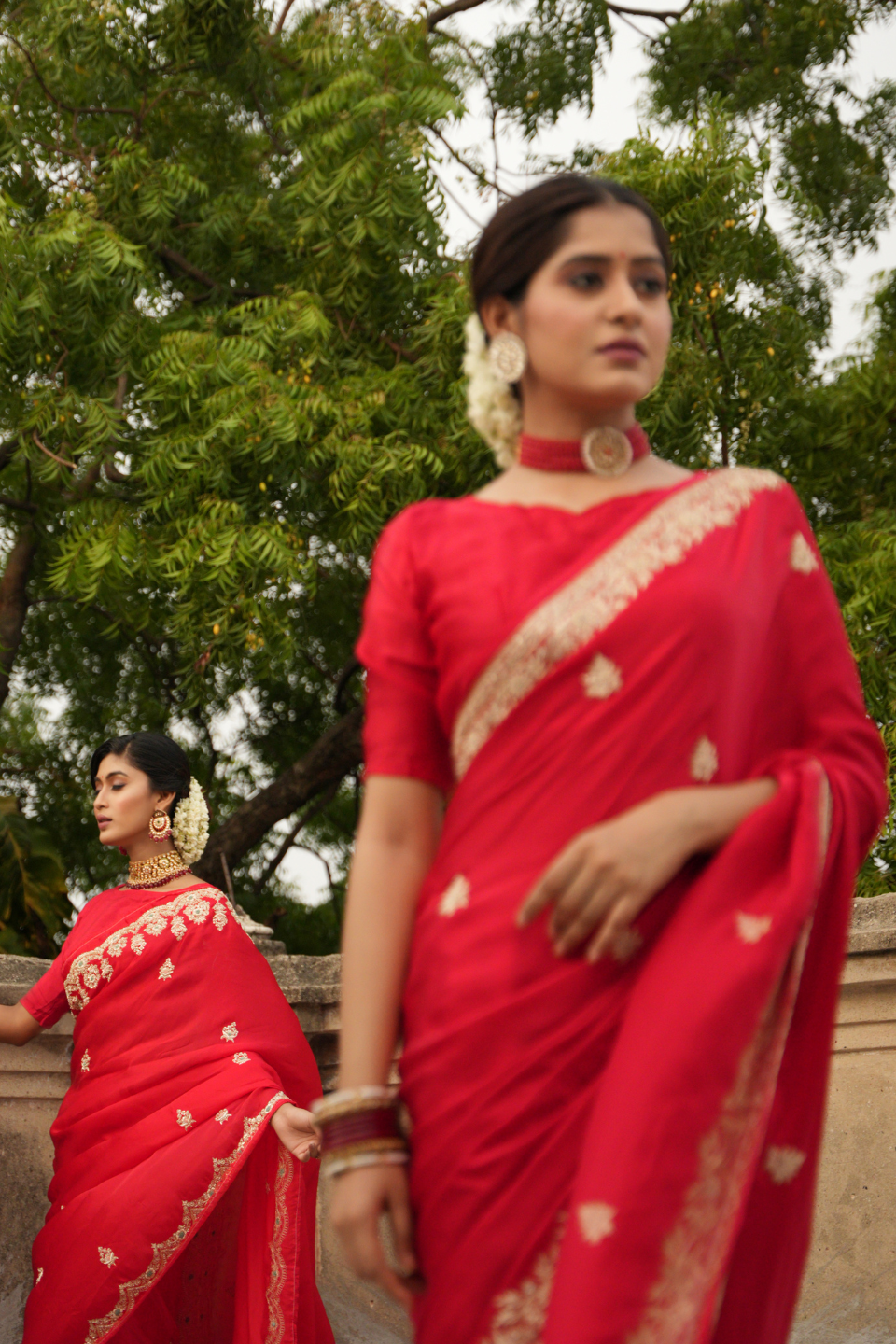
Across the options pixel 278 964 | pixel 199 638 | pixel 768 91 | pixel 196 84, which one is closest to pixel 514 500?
pixel 278 964

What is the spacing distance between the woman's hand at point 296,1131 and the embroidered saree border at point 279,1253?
0.08m

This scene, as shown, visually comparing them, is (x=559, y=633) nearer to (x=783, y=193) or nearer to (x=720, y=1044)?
(x=720, y=1044)

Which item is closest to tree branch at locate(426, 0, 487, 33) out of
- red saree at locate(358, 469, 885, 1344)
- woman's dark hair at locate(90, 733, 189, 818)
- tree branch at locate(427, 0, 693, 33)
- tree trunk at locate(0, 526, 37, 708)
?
tree branch at locate(427, 0, 693, 33)

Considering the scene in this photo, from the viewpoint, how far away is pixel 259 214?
6.93 metres

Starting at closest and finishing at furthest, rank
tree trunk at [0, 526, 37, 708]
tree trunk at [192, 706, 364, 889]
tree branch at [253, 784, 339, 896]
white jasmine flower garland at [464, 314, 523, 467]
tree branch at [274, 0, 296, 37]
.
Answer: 1. white jasmine flower garland at [464, 314, 523, 467]
2. tree trunk at [0, 526, 37, 708]
3. tree branch at [274, 0, 296, 37]
4. tree trunk at [192, 706, 364, 889]
5. tree branch at [253, 784, 339, 896]

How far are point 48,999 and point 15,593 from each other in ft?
12.8

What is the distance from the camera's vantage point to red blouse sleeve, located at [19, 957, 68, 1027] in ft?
12.0

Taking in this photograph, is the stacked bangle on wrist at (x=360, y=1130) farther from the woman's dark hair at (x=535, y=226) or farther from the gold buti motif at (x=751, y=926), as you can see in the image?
the woman's dark hair at (x=535, y=226)

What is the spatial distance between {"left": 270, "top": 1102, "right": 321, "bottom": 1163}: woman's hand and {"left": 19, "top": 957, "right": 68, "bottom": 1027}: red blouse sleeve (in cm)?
68

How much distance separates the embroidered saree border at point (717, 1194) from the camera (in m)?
1.18

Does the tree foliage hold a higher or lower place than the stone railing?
higher

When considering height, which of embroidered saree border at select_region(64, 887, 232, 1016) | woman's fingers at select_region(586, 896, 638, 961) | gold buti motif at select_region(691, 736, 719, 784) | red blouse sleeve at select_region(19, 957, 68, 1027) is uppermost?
gold buti motif at select_region(691, 736, 719, 784)

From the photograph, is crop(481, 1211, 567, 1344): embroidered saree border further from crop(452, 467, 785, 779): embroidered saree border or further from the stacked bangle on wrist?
crop(452, 467, 785, 779): embroidered saree border

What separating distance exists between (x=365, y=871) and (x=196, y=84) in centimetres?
666
